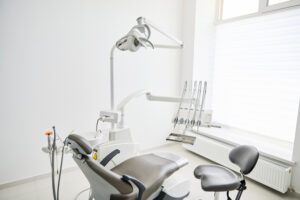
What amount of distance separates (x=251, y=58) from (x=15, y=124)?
9.58 ft

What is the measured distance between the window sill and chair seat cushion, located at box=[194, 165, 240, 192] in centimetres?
96

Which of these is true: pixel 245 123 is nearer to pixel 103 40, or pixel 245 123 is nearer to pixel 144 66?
pixel 144 66

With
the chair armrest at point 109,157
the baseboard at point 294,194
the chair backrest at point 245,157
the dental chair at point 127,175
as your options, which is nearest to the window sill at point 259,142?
the baseboard at point 294,194

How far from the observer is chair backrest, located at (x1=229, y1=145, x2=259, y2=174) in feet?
4.29

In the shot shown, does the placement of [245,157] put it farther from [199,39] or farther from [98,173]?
[199,39]

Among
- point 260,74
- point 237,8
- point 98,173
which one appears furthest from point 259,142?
point 98,173

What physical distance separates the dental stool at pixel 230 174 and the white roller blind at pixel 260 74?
118cm

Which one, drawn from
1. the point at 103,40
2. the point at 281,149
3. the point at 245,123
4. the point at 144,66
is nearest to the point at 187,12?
the point at 144,66

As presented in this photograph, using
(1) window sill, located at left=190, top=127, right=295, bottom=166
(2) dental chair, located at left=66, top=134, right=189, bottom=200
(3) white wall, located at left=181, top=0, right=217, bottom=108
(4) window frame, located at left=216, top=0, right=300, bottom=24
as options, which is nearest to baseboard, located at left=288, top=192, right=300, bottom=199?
(1) window sill, located at left=190, top=127, right=295, bottom=166

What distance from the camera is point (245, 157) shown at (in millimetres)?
1394

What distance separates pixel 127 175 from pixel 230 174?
81 cm

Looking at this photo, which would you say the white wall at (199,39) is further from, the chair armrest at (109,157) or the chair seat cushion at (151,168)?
the chair armrest at (109,157)

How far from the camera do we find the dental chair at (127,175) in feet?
3.42

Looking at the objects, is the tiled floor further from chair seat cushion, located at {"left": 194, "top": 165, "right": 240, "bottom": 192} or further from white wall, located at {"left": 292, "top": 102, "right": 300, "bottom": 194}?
chair seat cushion, located at {"left": 194, "top": 165, "right": 240, "bottom": 192}
